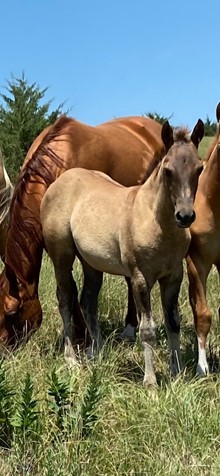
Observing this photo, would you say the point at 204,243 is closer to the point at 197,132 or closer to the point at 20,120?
the point at 197,132

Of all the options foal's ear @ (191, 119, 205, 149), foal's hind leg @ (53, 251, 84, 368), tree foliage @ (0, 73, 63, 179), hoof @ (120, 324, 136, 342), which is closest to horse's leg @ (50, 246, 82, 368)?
foal's hind leg @ (53, 251, 84, 368)

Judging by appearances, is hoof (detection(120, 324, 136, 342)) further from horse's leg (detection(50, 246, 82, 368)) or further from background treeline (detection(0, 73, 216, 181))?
background treeline (detection(0, 73, 216, 181))

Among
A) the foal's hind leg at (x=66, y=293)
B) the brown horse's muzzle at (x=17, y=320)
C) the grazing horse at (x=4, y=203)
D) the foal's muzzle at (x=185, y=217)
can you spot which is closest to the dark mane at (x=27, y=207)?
the brown horse's muzzle at (x=17, y=320)

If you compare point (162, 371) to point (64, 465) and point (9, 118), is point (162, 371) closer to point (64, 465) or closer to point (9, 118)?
point (64, 465)

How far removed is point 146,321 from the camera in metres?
3.97

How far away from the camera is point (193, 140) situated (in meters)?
3.64

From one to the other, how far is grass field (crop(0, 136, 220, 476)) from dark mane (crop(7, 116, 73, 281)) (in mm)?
1168

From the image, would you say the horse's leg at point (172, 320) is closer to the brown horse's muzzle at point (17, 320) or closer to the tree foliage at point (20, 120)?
the brown horse's muzzle at point (17, 320)

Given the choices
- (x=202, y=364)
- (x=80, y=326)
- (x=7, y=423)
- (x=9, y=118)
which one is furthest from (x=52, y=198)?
(x=9, y=118)

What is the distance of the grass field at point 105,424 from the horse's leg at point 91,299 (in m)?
0.79

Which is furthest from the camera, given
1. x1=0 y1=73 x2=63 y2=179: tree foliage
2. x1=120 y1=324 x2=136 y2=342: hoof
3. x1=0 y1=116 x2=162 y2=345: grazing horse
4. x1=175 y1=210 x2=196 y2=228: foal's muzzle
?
x1=0 y1=73 x2=63 y2=179: tree foliage

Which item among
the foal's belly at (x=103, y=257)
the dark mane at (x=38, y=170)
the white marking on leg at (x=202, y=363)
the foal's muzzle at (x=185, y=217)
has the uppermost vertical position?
the dark mane at (x=38, y=170)

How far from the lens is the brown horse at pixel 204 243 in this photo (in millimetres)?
4156

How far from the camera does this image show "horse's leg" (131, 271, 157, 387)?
3908mm
